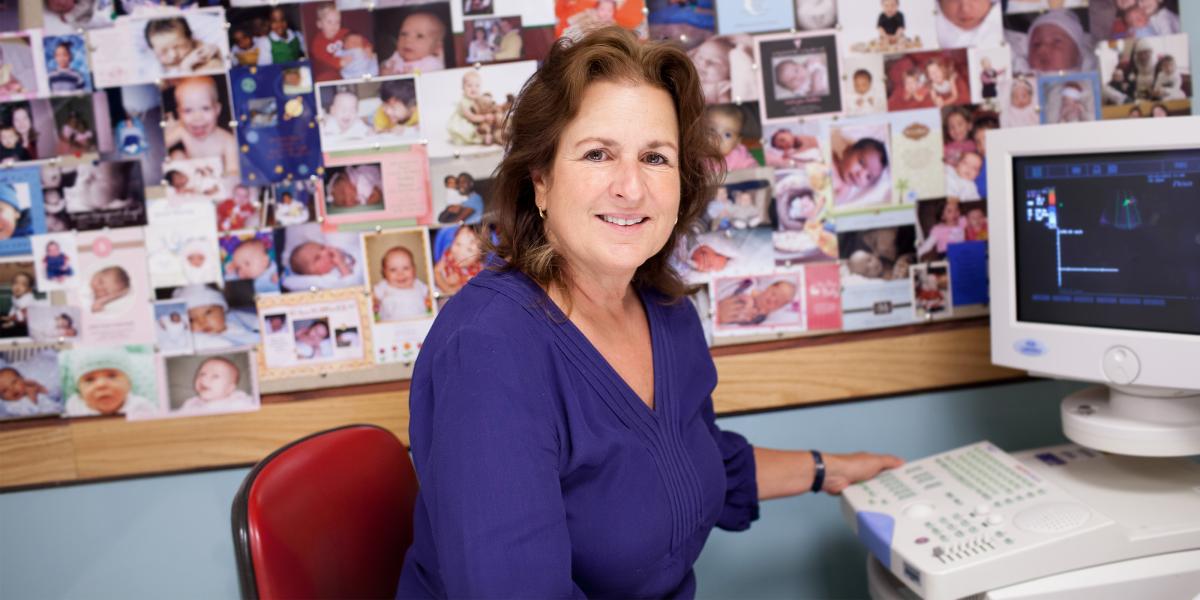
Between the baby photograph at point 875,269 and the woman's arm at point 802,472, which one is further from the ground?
the baby photograph at point 875,269

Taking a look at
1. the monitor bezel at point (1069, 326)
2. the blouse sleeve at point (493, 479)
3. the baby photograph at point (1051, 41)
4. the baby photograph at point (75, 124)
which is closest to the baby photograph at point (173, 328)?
the baby photograph at point (75, 124)

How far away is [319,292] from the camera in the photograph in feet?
5.63

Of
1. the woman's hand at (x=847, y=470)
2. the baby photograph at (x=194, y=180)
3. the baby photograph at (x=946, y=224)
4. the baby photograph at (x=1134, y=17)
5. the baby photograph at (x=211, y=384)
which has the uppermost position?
the baby photograph at (x=1134, y=17)

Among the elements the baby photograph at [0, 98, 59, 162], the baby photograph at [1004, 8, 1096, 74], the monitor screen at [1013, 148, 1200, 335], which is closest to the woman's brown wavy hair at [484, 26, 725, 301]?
the monitor screen at [1013, 148, 1200, 335]

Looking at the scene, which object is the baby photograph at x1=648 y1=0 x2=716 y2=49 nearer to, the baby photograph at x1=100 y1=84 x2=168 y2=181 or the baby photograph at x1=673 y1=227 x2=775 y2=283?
the baby photograph at x1=673 y1=227 x2=775 y2=283

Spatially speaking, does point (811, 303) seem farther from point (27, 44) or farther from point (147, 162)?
point (27, 44)

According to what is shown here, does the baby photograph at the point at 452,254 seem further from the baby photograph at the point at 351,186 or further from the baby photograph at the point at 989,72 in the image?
the baby photograph at the point at 989,72

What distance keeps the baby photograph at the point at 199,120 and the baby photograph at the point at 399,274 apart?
0.29m

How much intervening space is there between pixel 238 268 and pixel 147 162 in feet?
0.80

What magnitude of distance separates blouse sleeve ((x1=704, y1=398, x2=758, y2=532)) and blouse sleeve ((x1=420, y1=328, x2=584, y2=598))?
1.61ft

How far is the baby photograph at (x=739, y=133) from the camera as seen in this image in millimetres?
1743

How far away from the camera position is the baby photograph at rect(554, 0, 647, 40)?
170 cm

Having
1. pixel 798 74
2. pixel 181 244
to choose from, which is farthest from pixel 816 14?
pixel 181 244

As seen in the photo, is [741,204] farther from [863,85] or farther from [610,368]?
[610,368]
